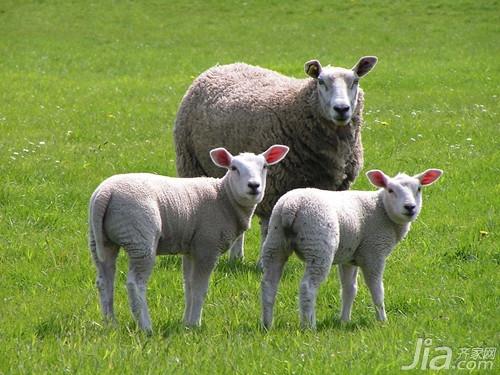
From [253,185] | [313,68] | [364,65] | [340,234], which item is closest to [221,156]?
[253,185]

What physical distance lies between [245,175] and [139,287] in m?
1.02

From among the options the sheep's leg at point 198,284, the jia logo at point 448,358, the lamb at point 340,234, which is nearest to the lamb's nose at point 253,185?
the lamb at point 340,234

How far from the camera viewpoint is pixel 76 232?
28.6ft

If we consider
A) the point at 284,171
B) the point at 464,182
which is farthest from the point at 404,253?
the point at 464,182

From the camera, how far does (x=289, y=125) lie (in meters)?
8.35

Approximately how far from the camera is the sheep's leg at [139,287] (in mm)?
5753

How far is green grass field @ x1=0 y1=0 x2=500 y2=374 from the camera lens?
5.22m

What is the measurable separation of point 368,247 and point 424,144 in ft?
23.3

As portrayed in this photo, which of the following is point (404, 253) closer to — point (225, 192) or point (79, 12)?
point (225, 192)

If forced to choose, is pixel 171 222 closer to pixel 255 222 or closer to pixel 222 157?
pixel 222 157

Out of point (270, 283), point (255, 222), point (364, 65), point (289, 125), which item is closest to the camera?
point (270, 283)

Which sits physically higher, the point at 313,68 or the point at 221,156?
the point at 313,68

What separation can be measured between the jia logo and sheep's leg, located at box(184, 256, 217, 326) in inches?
59.4

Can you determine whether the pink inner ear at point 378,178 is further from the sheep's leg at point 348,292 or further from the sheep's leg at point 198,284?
the sheep's leg at point 198,284
